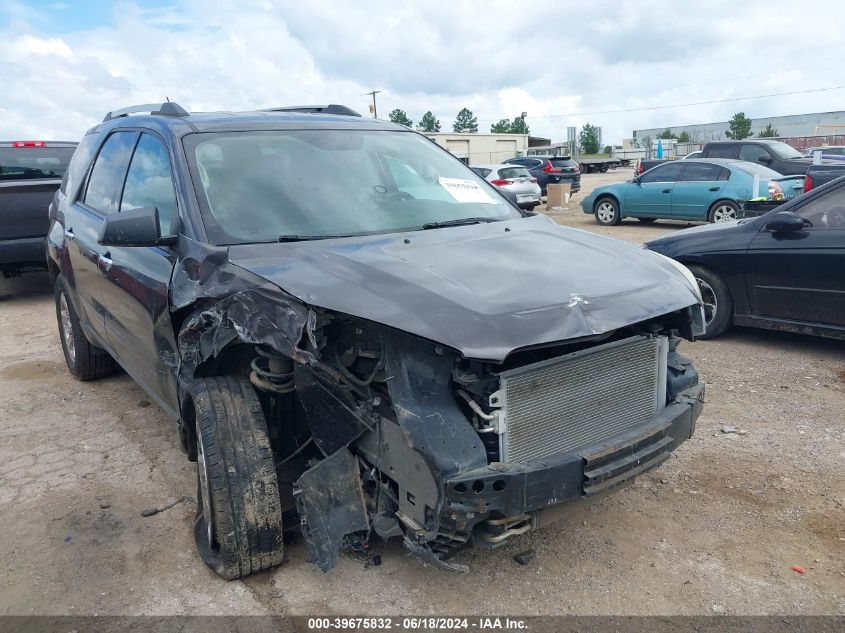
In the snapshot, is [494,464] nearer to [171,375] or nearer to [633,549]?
[633,549]

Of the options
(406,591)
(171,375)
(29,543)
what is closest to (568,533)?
(406,591)

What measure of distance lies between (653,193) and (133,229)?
13371 mm

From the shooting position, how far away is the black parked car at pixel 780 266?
18.4ft

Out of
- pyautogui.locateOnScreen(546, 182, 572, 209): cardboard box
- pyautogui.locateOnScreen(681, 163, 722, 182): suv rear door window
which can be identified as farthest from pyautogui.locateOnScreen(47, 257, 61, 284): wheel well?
pyautogui.locateOnScreen(546, 182, 572, 209): cardboard box

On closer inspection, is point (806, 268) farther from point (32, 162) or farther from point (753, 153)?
point (753, 153)

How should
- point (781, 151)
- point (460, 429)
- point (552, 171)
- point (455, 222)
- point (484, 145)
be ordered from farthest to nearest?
point (484, 145) → point (552, 171) → point (781, 151) → point (455, 222) → point (460, 429)

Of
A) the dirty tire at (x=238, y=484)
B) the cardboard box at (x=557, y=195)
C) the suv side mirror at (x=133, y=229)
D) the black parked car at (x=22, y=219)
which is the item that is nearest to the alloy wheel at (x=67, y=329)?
the suv side mirror at (x=133, y=229)

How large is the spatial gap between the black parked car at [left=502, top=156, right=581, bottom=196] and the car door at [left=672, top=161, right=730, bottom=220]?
10.4 metres

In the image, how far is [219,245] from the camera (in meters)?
3.12

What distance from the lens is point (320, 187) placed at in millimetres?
3568

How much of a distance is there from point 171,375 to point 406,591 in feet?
5.03

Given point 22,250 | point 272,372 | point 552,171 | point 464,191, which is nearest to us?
point 272,372

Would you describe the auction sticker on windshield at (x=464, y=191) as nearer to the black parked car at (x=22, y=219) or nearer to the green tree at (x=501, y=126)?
the black parked car at (x=22, y=219)

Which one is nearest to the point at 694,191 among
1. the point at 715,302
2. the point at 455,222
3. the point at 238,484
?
the point at 715,302
